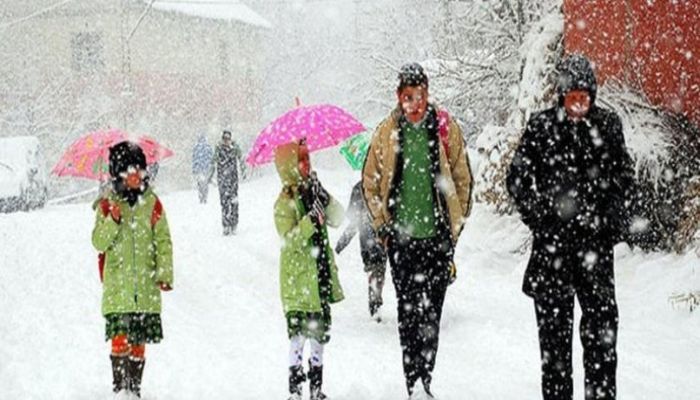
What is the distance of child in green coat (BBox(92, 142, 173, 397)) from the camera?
19.7 ft

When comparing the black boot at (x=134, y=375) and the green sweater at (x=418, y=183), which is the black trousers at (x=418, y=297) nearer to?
the green sweater at (x=418, y=183)

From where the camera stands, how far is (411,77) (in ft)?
18.0

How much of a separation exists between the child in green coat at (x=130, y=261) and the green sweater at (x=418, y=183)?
1.75m

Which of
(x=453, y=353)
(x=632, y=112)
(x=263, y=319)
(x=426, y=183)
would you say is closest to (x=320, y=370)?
(x=426, y=183)

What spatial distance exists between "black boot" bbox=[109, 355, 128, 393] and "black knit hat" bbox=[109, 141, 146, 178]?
48.8 inches

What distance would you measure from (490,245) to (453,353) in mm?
6429

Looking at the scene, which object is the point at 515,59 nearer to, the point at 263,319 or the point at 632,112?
the point at 632,112

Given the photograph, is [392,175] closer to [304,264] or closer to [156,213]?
[304,264]

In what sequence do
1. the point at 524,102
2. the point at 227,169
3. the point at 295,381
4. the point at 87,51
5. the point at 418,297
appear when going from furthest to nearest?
1. the point at 87,51
2. the point at 227,169
3. the point at 524,102
4. the point at 295,381
5. the point at 418,297

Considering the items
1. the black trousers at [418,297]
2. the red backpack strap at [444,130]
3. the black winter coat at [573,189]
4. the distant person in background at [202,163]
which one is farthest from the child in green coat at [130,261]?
the distant person in background at [202,163]

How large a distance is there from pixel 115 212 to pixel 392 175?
75.0 inches

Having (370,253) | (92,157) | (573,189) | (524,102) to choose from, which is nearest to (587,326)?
(573,189)

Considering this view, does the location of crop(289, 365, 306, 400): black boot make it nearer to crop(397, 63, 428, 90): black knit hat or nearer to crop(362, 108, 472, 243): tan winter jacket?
crop(362, 108, 472, 243): tan winter jacket

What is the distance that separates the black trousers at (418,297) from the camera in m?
5.67
